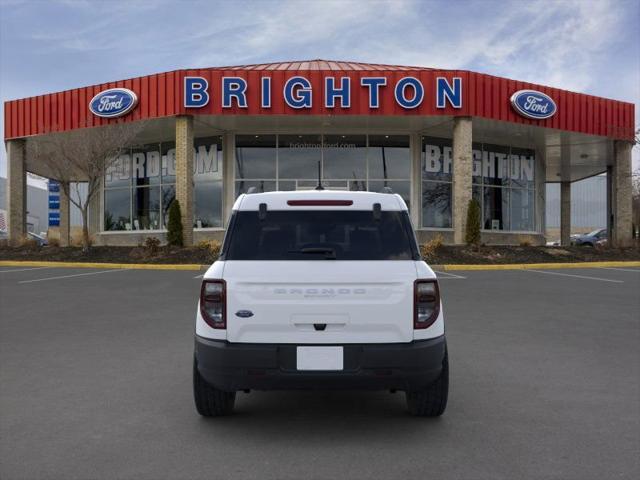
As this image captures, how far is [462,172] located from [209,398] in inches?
738

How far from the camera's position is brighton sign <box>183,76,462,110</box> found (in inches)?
818

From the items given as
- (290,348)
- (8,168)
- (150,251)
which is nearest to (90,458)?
(290,348)

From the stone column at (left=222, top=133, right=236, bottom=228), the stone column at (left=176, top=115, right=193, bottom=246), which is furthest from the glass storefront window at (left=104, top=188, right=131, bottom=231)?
the stone column at (left=176, top=115, right=193, bottom=246)

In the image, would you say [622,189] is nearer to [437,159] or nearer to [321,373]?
[437,159]

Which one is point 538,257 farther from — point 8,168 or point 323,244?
point 8,168

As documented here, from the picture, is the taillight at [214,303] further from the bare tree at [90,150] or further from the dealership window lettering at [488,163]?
the dealership window lettering at [488,163]

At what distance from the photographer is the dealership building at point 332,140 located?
20938 mm

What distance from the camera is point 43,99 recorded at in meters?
24.3

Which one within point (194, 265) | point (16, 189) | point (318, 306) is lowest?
point (194, 265)

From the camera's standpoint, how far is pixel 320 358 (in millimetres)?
3637

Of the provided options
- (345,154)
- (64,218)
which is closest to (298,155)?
(345,154)

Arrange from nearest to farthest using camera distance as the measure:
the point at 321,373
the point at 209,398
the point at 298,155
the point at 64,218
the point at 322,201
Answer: the point at 321,373, the point at 322,201, the point at 209,398, the point at 298,155, the point at 64,218

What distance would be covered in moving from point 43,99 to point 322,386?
2488 centimetres

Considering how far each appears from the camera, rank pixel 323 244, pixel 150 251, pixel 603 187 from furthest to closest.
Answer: pixel 603 187, pixel 150 251, pixel 323 244
